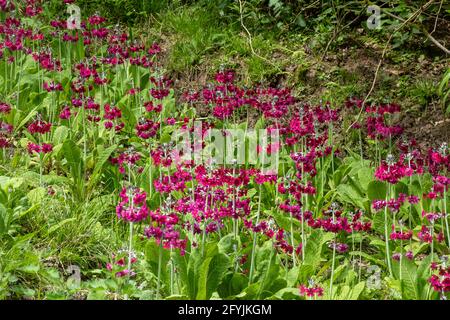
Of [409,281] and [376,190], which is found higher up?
[376,190]

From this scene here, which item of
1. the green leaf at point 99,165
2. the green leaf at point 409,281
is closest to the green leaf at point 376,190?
the green leaf at point 409,281

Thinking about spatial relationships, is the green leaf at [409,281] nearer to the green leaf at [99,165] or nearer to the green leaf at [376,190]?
the green leaf at [376,190]

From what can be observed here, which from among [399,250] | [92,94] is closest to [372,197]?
[399,250]

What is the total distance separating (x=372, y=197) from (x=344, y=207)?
1.02ft

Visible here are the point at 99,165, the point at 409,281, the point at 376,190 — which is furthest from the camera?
the point at 99,165

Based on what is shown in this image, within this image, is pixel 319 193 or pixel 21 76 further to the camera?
pixel 21 76

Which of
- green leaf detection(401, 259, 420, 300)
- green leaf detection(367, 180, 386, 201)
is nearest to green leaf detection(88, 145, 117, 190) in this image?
green leaf detection(367, 180, 386, 201)

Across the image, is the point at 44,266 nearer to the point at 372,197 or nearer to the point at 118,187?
the point at 118,187

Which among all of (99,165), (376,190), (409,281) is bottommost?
(409,281)

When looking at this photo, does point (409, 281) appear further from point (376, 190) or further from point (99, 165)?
point (99, 165)

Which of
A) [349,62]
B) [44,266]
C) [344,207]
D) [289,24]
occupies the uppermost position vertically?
[289,24]

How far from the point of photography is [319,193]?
4.89 metres

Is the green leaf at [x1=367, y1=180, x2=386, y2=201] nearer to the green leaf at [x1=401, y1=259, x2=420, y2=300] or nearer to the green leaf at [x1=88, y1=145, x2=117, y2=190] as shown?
the green leaf at [x1=401, y1=259, x2=420, y2=300]

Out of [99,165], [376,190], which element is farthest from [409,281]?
[99,165]
